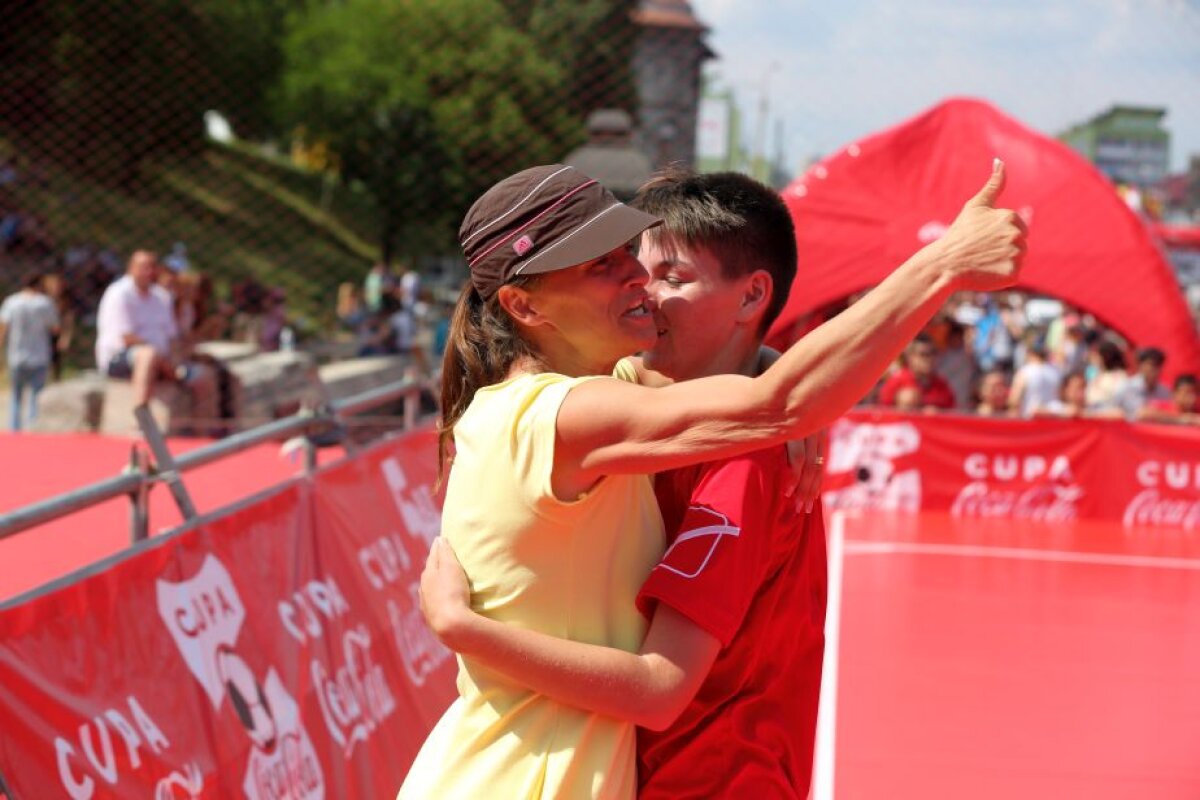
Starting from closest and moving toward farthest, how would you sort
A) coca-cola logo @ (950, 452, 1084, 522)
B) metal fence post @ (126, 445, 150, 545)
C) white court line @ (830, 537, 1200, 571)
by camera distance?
metal fence post @ (126, 445, 150, 545) → white court line @ (830, 537, 1200, 571) → coca-cola logo @ (950, 452, 1084, 522)

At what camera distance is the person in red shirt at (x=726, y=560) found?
1924 millimetres

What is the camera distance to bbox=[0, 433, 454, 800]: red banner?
3.28 m

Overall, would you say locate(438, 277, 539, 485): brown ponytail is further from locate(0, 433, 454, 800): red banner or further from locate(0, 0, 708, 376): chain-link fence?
locate(0, 0, 708, 376): chain-link fence

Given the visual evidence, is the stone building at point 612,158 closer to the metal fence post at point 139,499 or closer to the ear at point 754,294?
the metal fence post at point 139,499

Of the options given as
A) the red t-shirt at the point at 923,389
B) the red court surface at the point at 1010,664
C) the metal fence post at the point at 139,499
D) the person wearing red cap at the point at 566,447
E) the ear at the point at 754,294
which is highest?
the ear at the point at 754,294

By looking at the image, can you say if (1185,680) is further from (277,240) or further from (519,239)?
(277,240)

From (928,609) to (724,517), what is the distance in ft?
24.2

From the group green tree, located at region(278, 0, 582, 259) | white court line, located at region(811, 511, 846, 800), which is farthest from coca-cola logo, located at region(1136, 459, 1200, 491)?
green tree, located at region(278, 0, 582, 259)

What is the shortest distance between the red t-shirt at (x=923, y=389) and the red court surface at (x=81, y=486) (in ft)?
17.3

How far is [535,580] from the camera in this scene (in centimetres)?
194

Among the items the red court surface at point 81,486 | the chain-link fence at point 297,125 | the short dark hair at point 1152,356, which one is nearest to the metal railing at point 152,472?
the red court surface at point 81,486

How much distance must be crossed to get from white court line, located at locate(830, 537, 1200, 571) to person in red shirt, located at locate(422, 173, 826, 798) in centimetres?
864

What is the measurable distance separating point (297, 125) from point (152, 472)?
117 ft

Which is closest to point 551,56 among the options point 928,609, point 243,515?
point 928,609
